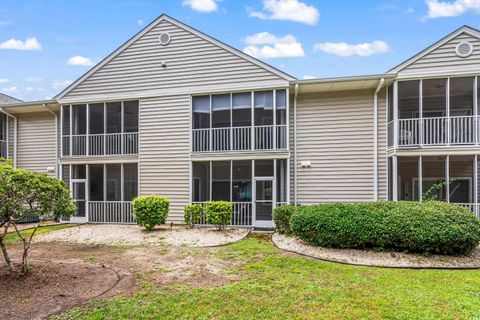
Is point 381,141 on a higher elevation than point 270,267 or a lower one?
higher

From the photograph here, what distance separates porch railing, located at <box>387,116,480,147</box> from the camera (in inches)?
A: 398

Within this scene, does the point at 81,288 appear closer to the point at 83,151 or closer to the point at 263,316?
the point at 263,316

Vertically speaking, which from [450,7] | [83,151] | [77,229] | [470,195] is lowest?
[77,229]

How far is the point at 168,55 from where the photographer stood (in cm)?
1242

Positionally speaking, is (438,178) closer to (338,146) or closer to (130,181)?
(338,146)

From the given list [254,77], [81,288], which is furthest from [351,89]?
[81,288]

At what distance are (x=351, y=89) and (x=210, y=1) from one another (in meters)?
9.00

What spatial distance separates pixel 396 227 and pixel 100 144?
11773mm

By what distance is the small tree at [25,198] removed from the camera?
5.34 meters

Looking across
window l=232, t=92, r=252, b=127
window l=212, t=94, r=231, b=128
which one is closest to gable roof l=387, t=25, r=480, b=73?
window l=232, t=92, r=252, b=127

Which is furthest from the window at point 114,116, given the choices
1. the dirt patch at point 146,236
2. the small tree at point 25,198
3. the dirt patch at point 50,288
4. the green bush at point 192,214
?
the dirt patch at point 50,288

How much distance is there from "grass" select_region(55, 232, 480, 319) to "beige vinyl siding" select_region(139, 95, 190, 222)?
648 cm

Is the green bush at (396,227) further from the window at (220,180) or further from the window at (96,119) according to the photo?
the window at (96,119)

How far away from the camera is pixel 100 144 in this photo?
13.0 meters
